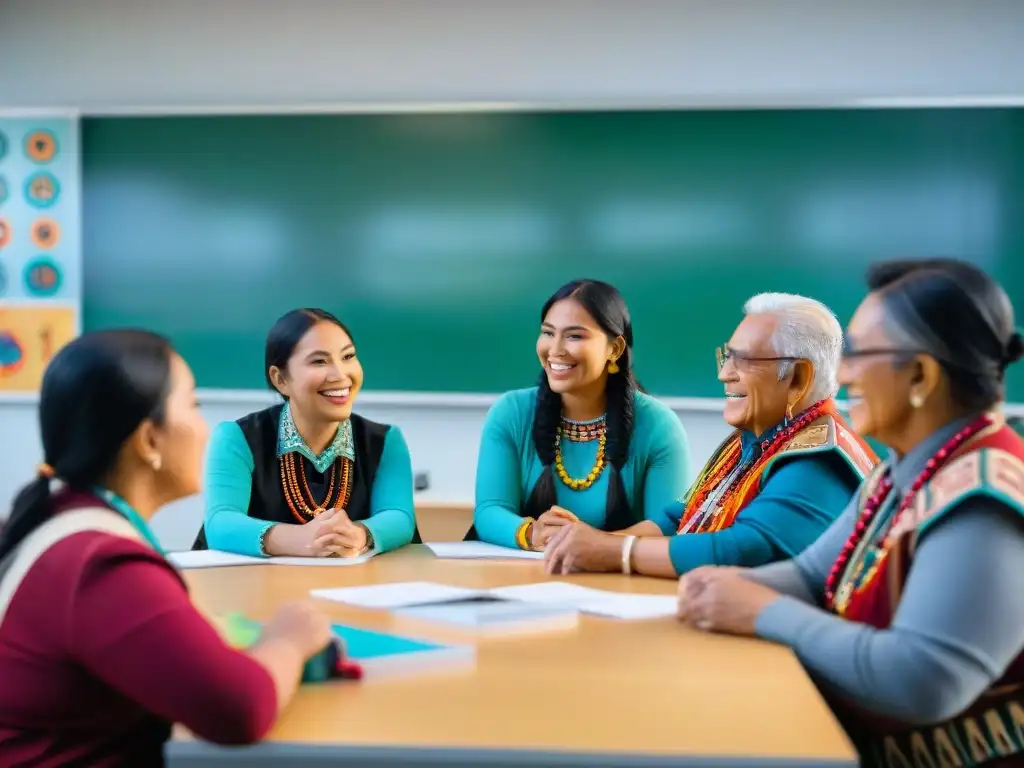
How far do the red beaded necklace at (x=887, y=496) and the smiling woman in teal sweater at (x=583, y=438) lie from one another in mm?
1054

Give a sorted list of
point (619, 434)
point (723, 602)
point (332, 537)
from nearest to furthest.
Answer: point (723, 602) → point (332, 537) → point (619, 434)

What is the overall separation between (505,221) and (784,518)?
2789 millimetres

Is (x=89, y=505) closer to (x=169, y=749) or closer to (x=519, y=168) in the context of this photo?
(x=169, y=749)

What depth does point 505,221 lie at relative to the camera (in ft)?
15.7

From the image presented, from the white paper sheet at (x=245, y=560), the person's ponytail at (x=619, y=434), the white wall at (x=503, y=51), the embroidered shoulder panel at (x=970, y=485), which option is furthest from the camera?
the white wall at (x=503, y=51)

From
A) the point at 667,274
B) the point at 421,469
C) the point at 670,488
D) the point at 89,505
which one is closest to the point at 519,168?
the point at 667,274

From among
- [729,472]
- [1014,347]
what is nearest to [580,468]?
[729,472]

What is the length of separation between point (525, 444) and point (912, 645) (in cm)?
171

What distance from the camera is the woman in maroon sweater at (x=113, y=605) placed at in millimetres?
1213

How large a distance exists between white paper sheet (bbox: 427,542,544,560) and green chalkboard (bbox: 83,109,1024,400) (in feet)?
6.70

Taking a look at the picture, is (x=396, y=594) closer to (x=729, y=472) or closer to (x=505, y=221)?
(x=729, y=472)

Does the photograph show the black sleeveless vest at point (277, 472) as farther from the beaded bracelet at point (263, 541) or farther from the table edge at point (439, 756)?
the table edge at point (439, 756)

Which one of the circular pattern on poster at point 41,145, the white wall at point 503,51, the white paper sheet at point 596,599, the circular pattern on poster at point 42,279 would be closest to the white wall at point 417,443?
the circular pattern on poster at point 42,279

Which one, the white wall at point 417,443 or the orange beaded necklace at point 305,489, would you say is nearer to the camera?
the orange beaded necklace at point 305,489
